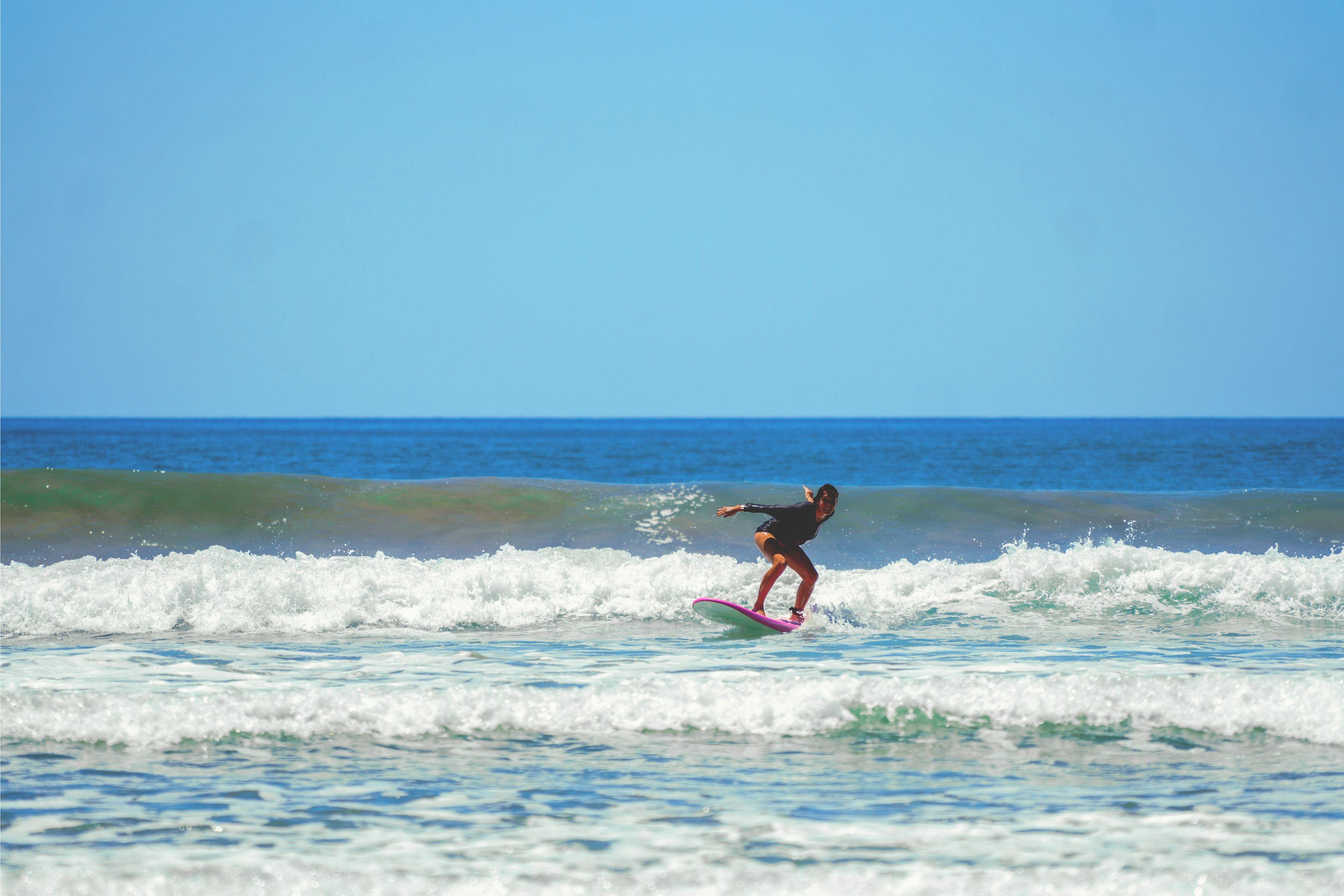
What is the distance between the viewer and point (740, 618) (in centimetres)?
1102

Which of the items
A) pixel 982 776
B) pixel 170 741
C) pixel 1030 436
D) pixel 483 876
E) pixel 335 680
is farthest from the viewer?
pixel 1030 436

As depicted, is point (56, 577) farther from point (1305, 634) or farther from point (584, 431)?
point (584, 431)

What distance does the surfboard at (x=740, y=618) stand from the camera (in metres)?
10.9

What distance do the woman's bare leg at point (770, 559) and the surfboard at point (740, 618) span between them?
0.11 metres

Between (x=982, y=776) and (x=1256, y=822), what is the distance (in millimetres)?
1415

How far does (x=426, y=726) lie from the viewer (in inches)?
288

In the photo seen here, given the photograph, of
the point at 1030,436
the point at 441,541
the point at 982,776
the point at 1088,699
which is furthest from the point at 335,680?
the point at 1030,436

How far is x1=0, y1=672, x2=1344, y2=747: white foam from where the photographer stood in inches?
285

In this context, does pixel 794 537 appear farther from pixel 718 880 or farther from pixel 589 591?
pixel 718 880

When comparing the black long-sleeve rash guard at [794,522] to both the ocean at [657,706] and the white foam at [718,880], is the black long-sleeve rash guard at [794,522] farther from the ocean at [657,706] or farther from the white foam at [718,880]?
the white foam at [718,880]

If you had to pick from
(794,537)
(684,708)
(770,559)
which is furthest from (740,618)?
(684,708)

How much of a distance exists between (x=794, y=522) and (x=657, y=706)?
371 cm

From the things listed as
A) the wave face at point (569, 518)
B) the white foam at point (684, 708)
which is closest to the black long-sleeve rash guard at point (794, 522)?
the white foam at point (684, 708)

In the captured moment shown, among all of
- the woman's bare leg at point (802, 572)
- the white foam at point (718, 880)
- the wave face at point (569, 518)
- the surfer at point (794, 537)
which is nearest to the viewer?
the white foam at point (718, 880)
